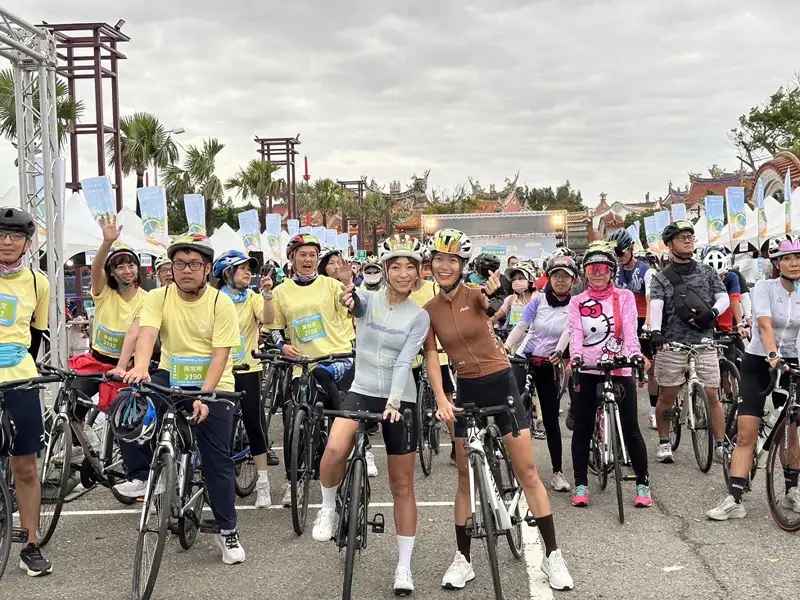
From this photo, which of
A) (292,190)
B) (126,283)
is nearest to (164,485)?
(126,283)

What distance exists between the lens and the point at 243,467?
655cm

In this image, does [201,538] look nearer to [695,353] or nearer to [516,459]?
[516,459]

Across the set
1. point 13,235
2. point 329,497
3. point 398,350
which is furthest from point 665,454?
point 13,235

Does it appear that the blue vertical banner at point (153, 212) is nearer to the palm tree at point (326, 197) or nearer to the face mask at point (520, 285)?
the face mask at point (520, 285)

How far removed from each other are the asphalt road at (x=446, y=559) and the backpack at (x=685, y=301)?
5.11ft

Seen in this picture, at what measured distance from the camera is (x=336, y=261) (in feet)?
25.2

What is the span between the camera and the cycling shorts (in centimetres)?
466

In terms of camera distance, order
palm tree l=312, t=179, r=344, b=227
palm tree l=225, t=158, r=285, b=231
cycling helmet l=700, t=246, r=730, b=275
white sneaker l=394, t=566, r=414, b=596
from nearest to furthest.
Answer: white sneaker l=394, t=566, r=414, b=596 < cycling helmet l=700, t=246, r=730, b=275 < palm tree l=225, t=158, r=285, b=231 < palm tree l=312, t=179, r=344, b=227

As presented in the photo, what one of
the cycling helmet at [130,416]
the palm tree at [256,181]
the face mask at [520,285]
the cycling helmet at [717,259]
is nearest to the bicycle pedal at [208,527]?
the cycling helmet at [130,416]

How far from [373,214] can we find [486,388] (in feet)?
242

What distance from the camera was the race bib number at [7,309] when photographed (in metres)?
4.68

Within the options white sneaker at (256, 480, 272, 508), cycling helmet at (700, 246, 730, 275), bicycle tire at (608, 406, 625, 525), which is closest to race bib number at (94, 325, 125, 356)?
white sneaker at (256, 480, 272, 508)

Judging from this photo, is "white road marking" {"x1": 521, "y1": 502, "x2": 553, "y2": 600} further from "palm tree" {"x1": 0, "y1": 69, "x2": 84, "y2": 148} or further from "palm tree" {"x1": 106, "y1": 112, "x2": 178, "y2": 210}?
"palm tree" {"x1": 106, "y1": 112, "x2": 178, "y2": 210}

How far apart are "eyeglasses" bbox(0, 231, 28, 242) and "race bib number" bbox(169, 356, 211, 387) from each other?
116 cm
